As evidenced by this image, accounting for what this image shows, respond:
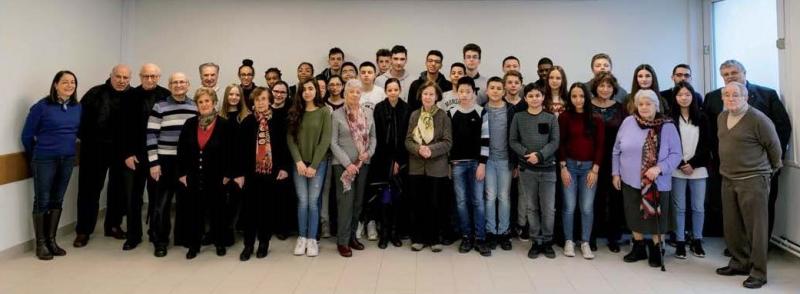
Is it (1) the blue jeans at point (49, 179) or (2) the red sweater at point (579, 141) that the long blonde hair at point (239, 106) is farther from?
(2) the red sweater at point (579, 141)

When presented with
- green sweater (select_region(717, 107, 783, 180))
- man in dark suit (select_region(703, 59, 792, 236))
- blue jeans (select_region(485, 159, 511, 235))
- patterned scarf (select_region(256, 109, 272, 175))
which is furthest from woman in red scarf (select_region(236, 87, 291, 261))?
man in dark suit (select_region(703, 59, 792, 236))

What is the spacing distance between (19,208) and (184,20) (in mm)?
2746

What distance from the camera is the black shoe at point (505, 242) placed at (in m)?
3.90

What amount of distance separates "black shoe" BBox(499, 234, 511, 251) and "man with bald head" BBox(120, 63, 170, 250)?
2965mm

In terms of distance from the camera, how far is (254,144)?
12.1 feet

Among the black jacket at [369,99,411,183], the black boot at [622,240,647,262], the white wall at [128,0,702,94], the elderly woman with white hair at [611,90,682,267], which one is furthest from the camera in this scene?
the white wall at [128,0,702,94]

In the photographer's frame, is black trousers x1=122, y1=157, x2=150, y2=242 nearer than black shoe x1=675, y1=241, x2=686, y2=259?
No

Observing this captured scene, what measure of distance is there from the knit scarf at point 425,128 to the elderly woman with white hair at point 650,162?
1427 millimetres

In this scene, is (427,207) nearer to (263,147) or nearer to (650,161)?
(263,147)

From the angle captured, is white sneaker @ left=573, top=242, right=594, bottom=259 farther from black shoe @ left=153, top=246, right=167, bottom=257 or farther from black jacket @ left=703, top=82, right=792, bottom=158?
black shoe @ left=153, top=246, right=167, bottom=257

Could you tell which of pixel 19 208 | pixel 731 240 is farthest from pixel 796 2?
pixel 19 208

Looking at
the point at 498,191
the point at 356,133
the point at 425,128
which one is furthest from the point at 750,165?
the point at 356,133

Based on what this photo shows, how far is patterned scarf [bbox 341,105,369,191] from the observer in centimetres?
374

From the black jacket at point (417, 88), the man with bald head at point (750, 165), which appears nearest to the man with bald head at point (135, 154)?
the black jacket at point (417, 88)
